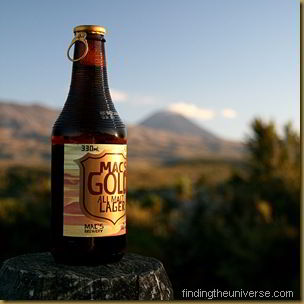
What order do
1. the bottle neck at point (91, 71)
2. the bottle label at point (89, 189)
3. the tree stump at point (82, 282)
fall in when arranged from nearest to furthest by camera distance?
the tree stump at point (82, 282) < the bottle label at point (89, 189) < the bottle neck at point (91, 71)

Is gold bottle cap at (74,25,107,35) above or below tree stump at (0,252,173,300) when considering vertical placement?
above

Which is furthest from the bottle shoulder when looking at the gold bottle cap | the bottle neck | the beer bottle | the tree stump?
the tree stump

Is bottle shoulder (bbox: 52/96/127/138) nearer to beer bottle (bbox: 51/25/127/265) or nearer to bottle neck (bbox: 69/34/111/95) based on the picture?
beer bottle (bbox: 51/25/127/265)

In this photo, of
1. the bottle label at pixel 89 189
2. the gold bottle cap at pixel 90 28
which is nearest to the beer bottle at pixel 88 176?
the bottle label at pixel 89 189

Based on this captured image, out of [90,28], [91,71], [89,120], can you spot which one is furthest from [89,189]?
[90,28]

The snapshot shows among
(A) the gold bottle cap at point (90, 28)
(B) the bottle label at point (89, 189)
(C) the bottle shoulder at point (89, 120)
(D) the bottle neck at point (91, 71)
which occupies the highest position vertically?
(A) the gold bottle cap at point (90, 28)

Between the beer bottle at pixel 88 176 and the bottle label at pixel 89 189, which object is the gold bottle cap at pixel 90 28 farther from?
the bottle label at pixel 89 189
